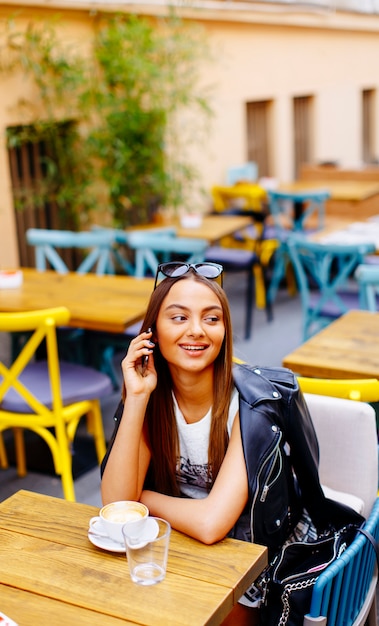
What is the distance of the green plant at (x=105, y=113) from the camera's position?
272 inches

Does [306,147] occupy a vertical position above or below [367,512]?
above

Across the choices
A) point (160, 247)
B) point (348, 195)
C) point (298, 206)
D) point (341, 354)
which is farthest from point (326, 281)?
point (298, 206)

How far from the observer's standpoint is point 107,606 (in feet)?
5.85

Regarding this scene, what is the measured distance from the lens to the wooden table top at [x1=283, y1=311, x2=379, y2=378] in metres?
3.35

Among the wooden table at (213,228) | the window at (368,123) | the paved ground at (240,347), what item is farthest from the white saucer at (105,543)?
the window at (368,123)

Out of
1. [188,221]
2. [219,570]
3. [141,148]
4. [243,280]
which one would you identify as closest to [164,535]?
[219,570]

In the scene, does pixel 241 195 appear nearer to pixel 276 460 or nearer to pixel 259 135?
pixel 259 135

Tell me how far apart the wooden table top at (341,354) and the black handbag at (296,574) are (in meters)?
1.10

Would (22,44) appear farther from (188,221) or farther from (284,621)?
(284,621)

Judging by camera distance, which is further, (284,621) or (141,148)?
(141,148)

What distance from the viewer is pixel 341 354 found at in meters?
3.50

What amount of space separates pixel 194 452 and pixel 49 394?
1.73 metres

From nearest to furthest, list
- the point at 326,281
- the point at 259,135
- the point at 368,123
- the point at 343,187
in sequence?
the point at 326,281
the point at 343,187
the point at 259,135
the point at 368,123

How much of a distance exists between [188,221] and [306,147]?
604 cm
